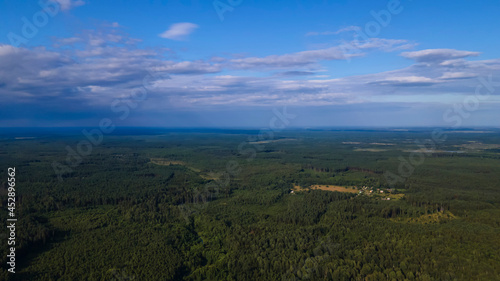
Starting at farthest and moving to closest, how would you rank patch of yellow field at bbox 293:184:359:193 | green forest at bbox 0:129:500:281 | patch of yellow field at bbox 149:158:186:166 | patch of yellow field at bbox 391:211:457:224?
1. patch of yellow field at bbox 149:158:186:166
2. patch of yellow field at bbox 293:184:359:193
3. patch of yellow field at bbox 391:211:457:224
4. green forest at bbox 0:129:500:281

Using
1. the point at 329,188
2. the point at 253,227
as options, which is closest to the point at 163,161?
the point at 329,188

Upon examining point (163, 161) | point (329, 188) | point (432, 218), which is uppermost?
point (163, 161)

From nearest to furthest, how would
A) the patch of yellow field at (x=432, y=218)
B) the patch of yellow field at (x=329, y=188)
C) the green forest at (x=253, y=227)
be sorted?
the green forest at (x=253, y=227) → the patch of yellow field at (x=432, y=218) → the patch of yellow field at (x=329, y=188)

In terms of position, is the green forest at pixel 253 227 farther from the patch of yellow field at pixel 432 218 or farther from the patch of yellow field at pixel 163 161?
the patch of yellow field at pixel 163 161

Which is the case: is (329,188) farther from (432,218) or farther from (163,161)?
(163,161)

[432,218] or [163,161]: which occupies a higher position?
[163,161]

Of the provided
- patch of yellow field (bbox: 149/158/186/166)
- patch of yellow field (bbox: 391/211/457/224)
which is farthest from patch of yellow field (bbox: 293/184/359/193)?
patch of yellow field (bbox: 149/158/186/166)

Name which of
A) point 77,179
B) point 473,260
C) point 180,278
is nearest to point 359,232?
point 473,260

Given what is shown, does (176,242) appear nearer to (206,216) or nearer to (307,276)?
(206,216)

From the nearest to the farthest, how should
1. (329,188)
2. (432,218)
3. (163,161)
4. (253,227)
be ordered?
(253,227), (432,218), (329,188), (163,161)

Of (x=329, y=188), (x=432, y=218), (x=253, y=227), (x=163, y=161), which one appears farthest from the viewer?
(x=163, y=161)

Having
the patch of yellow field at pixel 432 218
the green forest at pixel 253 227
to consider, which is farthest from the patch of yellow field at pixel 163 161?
the patch of yellow field at pixel 432 218

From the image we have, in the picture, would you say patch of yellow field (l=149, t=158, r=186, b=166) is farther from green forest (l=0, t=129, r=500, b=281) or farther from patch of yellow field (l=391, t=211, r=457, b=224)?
patch of yellow field (l=391, t=211, r=457, b=224)
